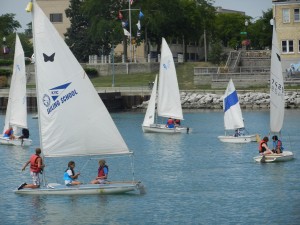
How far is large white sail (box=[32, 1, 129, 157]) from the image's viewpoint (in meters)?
37.7

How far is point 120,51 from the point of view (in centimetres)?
14650

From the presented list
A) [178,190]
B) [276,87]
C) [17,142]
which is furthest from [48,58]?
[17,142]

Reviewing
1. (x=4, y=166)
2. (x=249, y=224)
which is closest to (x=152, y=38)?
(x=4, y=166)

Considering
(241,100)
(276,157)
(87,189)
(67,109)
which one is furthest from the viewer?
(241,100)

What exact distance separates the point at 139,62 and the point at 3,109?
2032 centimetres

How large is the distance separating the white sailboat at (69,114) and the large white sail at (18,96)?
26.2 m

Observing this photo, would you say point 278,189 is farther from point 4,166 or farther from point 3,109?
point 3,109

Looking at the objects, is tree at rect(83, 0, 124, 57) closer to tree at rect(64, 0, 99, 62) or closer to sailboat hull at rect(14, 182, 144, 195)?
tree at rect(64, 0, 99, 62)

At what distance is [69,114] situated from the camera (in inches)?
1522

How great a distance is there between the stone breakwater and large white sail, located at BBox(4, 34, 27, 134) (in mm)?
42677

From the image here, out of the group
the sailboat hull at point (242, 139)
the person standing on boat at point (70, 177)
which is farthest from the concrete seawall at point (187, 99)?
the person standing on boat at point (70, 177)

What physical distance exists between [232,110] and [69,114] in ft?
96.1

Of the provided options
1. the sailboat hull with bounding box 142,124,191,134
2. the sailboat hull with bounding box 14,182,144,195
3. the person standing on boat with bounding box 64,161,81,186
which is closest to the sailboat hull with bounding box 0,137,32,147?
the sailboat hull with bounding box 142,124,191,134

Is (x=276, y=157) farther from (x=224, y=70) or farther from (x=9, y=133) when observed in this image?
(x=224, y=70)
